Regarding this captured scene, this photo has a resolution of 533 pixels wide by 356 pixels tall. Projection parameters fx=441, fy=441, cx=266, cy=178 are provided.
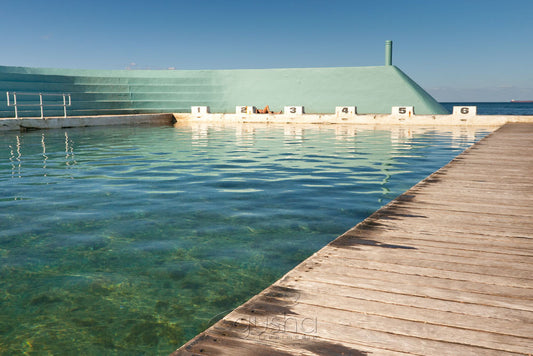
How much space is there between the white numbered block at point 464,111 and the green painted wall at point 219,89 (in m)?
3.89

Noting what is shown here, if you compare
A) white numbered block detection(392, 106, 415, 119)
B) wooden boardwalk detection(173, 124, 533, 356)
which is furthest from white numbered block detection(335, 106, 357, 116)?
wooden boardwalk detection(173, 124, 533, 356)

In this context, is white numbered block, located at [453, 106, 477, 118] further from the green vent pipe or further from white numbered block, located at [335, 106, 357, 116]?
the green vent pipe

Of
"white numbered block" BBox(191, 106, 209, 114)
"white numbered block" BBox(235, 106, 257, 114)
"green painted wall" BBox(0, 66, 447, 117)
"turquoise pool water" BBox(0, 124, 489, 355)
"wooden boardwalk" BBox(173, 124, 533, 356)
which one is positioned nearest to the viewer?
"wooden boardwalk" BBox(173, 124, 533, 356)

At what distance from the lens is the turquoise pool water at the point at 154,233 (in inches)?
136

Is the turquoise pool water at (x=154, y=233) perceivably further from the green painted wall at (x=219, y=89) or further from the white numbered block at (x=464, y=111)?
the green painted wall at (x=219, y=89)

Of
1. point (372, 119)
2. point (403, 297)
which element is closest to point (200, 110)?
point (372, 119)

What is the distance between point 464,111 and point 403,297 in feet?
87.2

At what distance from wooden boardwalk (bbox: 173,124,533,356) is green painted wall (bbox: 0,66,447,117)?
1086 inches

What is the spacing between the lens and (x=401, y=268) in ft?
11.1

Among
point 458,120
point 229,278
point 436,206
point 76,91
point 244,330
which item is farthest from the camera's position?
point 76,91

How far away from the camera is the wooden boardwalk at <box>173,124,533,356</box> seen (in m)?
2.28

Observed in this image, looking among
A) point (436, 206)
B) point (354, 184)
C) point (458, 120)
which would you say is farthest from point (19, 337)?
point (458, 120)

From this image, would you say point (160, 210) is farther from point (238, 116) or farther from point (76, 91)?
point (76, 91)

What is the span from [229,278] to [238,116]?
87.1 feet
